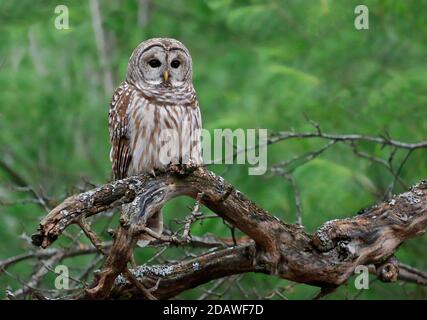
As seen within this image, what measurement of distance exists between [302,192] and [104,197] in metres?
3.89

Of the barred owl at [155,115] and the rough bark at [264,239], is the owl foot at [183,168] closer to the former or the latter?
the rough bark at [264,239]

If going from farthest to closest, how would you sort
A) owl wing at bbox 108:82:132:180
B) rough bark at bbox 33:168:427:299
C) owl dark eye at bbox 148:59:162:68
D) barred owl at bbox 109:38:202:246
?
owl dark eye at bbox 148:59:162:68 < owl wing at bbox 108:82:132:180 < barred owl at bbox 109:38:202:246 < rough bark at bbox 33:168:427:299

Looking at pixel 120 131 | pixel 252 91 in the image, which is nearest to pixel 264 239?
→ pixel 120 131

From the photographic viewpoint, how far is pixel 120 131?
631 cm

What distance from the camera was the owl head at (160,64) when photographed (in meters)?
6.37

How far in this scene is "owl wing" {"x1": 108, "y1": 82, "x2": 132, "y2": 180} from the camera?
20.6 feet

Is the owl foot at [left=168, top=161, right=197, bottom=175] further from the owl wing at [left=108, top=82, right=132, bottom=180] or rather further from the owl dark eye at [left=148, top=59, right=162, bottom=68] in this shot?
the owl dark eye at [left=148, top=59, right=162, bottom=68]

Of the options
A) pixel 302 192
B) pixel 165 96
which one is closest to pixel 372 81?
pixel 302 192

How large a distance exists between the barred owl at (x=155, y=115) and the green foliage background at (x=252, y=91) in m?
0.44

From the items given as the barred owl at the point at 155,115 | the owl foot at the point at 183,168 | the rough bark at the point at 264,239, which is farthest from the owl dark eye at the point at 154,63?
the owl foot at the point at 183,168

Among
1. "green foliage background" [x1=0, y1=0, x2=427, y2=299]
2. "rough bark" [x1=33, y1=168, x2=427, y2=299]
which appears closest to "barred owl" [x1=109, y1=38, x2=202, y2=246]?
"green foliage background" [x1=0, y1=0, x2=427, y2=299]

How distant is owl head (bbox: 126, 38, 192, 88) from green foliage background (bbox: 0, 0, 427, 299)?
84 cm

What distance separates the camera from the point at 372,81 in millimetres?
8969

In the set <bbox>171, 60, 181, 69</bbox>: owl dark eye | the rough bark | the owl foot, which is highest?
<bbox>171, 60, 181, 69</bbox>: owl dark eye
